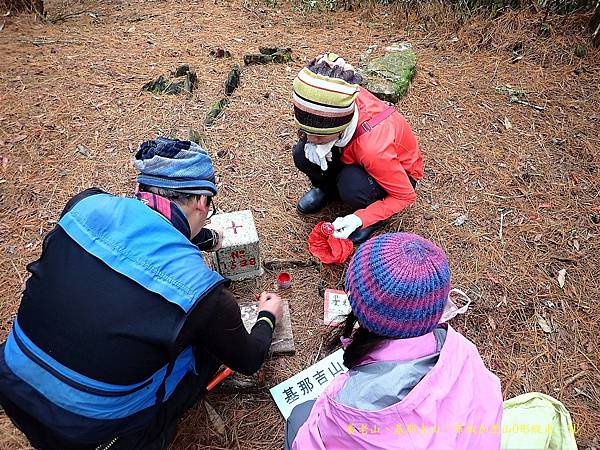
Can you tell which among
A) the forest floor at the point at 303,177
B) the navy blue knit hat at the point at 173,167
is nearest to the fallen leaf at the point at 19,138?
the forest floor at the point at 303,177

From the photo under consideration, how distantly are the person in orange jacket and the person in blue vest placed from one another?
106 centimetres

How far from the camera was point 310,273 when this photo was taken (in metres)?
2.76

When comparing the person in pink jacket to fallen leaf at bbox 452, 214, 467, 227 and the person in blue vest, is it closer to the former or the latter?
the person in blue vest

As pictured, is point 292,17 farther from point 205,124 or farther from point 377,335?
point 377,335

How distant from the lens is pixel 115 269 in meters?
1.38

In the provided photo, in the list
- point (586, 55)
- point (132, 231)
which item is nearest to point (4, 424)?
point (132, 231)

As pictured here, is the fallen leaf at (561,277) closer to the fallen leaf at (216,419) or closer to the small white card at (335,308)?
the small white card at (335,308)

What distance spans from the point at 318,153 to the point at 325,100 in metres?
0.38

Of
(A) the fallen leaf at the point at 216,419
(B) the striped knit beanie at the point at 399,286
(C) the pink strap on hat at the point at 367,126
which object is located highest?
(B) the striped knit beanie at the point at 399,286

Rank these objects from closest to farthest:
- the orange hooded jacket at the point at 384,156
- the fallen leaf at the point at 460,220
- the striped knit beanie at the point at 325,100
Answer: the striped knit beanie at the point at 325,100
the orange hooded jacket at the point at 384,156
the fallen leaf at the point at 460,220

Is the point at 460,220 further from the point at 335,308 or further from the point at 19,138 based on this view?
the point at 19,138

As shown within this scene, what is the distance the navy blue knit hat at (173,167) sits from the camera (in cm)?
163

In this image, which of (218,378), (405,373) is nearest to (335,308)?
(218,378)

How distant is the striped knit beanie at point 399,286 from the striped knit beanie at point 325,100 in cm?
119
